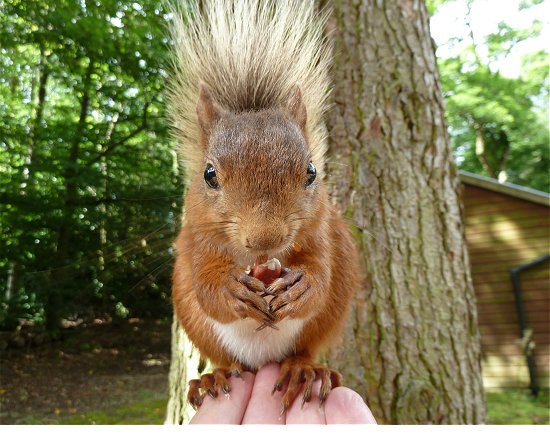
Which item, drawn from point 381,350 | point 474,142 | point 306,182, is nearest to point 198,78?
point 306,182

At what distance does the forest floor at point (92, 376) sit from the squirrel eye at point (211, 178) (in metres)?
0.99

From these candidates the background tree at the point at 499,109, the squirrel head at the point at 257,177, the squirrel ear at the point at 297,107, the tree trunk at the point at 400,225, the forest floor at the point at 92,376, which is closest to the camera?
the squirrel head at the point at 257,177

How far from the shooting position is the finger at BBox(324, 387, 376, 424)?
0.75 meters

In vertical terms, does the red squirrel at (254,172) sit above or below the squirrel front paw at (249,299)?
above

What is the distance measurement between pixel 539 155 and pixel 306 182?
6.62 meters

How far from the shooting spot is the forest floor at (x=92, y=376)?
1.73 meters

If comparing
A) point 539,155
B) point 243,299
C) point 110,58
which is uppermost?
point 539,155

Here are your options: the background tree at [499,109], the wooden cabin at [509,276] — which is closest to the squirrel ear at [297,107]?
the background tree at [499,109]

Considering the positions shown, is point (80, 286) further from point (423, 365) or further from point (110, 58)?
point (423, 365)

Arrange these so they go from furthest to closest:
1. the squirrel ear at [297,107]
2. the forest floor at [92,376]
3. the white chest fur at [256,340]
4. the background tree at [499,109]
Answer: the background tree at [499,109]
the forest floor at [92,376]
the white chest fur at [256,340]
the squirrel ear at [297,107]

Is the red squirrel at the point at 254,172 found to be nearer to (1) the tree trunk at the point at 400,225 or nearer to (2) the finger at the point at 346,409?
(2) the finger at the point at 346,409

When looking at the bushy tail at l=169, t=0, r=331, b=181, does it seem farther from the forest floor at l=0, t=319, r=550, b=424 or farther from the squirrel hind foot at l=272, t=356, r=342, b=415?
the forest floor at l=0, t=319, r=550, b=424

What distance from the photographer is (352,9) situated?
1.37 meters

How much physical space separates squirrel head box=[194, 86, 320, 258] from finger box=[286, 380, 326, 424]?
27cm
